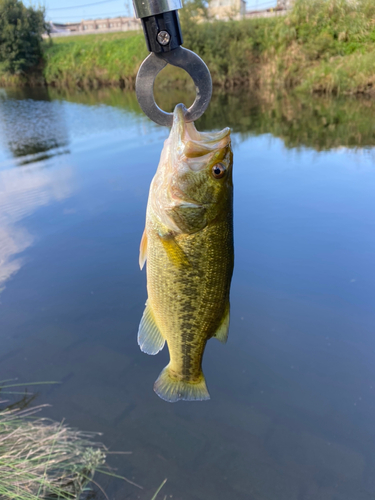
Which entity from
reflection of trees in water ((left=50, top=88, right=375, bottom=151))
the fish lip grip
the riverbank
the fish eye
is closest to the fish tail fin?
the fish eye

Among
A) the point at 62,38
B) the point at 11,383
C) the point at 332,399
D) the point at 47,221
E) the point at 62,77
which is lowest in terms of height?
the point at 332,399

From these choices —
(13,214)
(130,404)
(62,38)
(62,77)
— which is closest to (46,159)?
(13,214)

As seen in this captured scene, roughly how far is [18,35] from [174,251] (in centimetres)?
5101

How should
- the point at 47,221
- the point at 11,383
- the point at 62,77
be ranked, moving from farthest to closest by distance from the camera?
the point at 62,77, the point at 47,221, the point at 11,383

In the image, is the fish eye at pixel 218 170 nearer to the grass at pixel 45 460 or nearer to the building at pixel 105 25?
the grass at pixel 45 460

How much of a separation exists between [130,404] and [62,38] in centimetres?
5825

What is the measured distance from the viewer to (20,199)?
10797mm

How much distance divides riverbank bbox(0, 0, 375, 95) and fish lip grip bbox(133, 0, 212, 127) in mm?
25791

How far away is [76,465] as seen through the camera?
160 inches

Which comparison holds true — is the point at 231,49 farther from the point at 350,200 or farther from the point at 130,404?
the point at 130,404

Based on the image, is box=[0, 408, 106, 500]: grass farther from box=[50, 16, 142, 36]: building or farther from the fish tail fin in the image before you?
box=[50, 16, 142, 36]: building

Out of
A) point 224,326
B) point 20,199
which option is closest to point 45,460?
point 224,326

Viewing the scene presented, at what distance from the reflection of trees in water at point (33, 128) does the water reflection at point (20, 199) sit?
211 centimetres

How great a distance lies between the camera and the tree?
4138cm
